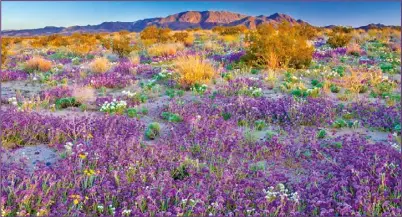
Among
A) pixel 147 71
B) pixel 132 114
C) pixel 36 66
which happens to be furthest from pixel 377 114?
pixel 36 66

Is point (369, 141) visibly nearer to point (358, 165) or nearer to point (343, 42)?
point (358, 165)

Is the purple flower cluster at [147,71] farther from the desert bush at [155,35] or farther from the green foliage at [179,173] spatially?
the desert bush at [155,35]

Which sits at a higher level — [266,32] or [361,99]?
[266,32]

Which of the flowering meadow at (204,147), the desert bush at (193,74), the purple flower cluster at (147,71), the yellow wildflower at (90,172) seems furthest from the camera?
the purple flower cluster at (147,71)

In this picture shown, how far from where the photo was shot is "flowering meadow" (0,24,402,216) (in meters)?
4.47

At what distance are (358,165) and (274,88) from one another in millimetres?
5542

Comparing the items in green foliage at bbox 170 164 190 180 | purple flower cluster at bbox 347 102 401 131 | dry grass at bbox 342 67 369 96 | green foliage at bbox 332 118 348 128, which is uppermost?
dry grass at bbox 342 67 369 96

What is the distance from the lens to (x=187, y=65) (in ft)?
38.8

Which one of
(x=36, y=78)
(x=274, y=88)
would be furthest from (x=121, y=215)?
(x=36, y=78)

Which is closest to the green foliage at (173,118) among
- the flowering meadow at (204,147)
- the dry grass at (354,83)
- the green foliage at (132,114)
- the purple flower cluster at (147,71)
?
the flowering meadow at (204,147)

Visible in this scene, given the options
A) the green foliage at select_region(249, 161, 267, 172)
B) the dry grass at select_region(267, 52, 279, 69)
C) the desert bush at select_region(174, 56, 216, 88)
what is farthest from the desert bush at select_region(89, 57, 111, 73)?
the green foliage at select_region(249, 161, 267, 172)

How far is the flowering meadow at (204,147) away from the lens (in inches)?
176

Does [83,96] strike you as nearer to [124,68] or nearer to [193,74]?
[193,74]

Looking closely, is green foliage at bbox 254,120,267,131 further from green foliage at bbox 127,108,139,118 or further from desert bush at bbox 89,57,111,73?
desert bush at bbox 89,57,111,73
